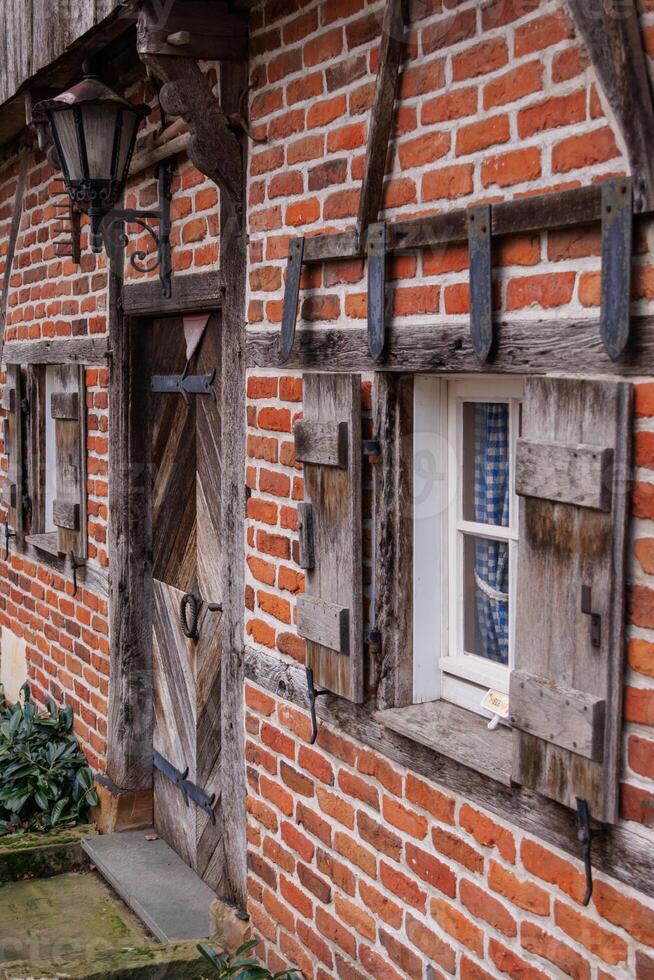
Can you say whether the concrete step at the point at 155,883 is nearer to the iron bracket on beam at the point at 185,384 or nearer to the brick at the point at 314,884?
the brick at the point at 314,884

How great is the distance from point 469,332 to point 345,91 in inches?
39.9

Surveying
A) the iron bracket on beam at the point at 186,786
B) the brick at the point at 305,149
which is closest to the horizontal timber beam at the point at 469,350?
the brick at the point at 305,149

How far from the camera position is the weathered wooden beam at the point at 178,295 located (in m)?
4.67

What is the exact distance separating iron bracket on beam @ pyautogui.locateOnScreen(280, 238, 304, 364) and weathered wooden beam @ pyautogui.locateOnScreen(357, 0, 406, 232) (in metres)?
0.37

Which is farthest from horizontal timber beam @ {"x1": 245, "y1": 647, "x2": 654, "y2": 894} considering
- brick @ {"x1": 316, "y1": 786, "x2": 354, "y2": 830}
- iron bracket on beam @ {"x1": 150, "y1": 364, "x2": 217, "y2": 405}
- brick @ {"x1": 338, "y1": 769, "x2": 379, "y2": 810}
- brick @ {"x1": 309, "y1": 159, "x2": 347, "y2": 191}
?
brick @ {"x1": 309, "y1": 159, "x2": 347, "y2": 191}

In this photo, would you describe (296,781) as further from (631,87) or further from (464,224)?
(631,87)

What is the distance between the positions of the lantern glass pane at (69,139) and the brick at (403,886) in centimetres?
291

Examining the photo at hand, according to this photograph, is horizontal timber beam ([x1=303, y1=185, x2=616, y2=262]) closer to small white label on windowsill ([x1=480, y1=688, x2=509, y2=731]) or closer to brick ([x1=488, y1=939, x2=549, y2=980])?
small white label on windowsill ([x1=480, y1=688, x2=509, y2=731])

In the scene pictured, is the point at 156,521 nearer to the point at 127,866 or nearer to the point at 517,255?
the point at 127,866

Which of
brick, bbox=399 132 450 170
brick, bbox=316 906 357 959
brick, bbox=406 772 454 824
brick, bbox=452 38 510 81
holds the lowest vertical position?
brick, bbox=316 906 357 959

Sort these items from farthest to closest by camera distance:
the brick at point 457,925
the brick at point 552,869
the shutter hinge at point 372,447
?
the shutter hinge at point 372,447 → the brick at point 457,925 → the brick at point 552,869

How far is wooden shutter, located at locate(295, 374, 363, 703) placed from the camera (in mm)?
3586

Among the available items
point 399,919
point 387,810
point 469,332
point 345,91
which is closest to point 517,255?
point 469,332

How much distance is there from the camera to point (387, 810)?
361 cm
